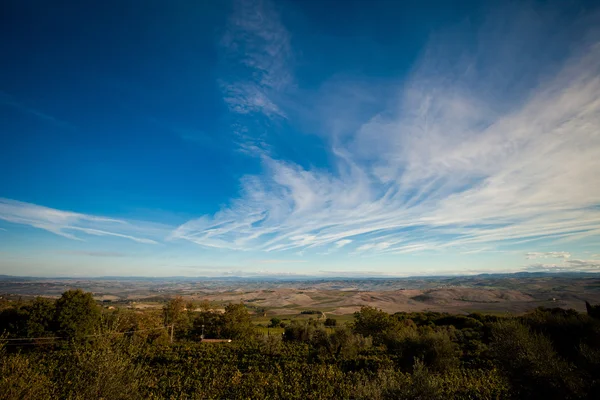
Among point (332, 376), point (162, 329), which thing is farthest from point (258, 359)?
point (162, 329)

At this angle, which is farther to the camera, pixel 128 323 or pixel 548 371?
pixel 128 323

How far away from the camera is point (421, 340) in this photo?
32125mm

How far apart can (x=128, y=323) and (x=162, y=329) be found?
19.6 ft

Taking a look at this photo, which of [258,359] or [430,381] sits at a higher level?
[430,381]

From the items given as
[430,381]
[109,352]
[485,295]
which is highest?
[109,352]

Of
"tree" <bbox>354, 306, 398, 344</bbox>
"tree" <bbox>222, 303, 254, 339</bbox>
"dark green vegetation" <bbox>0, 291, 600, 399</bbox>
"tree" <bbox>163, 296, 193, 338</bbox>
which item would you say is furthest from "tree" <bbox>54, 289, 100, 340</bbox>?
"tree" <bbox>354, 306, 398, 344</bbox>

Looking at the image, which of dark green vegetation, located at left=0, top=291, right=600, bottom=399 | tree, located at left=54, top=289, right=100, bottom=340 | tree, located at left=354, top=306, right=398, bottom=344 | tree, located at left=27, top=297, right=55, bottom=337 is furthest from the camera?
tree, located at left=354, top=306, right=398, bottom=344

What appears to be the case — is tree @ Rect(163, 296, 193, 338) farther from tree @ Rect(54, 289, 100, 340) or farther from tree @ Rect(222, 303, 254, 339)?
tree @ Rect(54, 289, 100, 340)

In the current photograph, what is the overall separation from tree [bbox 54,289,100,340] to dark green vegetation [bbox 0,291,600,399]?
0.15 m

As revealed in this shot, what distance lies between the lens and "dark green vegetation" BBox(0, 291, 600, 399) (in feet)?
44.1

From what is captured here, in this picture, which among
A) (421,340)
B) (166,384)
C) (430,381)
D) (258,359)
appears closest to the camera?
(430,381)

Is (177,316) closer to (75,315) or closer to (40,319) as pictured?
(75,315)

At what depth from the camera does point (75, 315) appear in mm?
45156

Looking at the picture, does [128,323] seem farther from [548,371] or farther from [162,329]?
[548,371]
